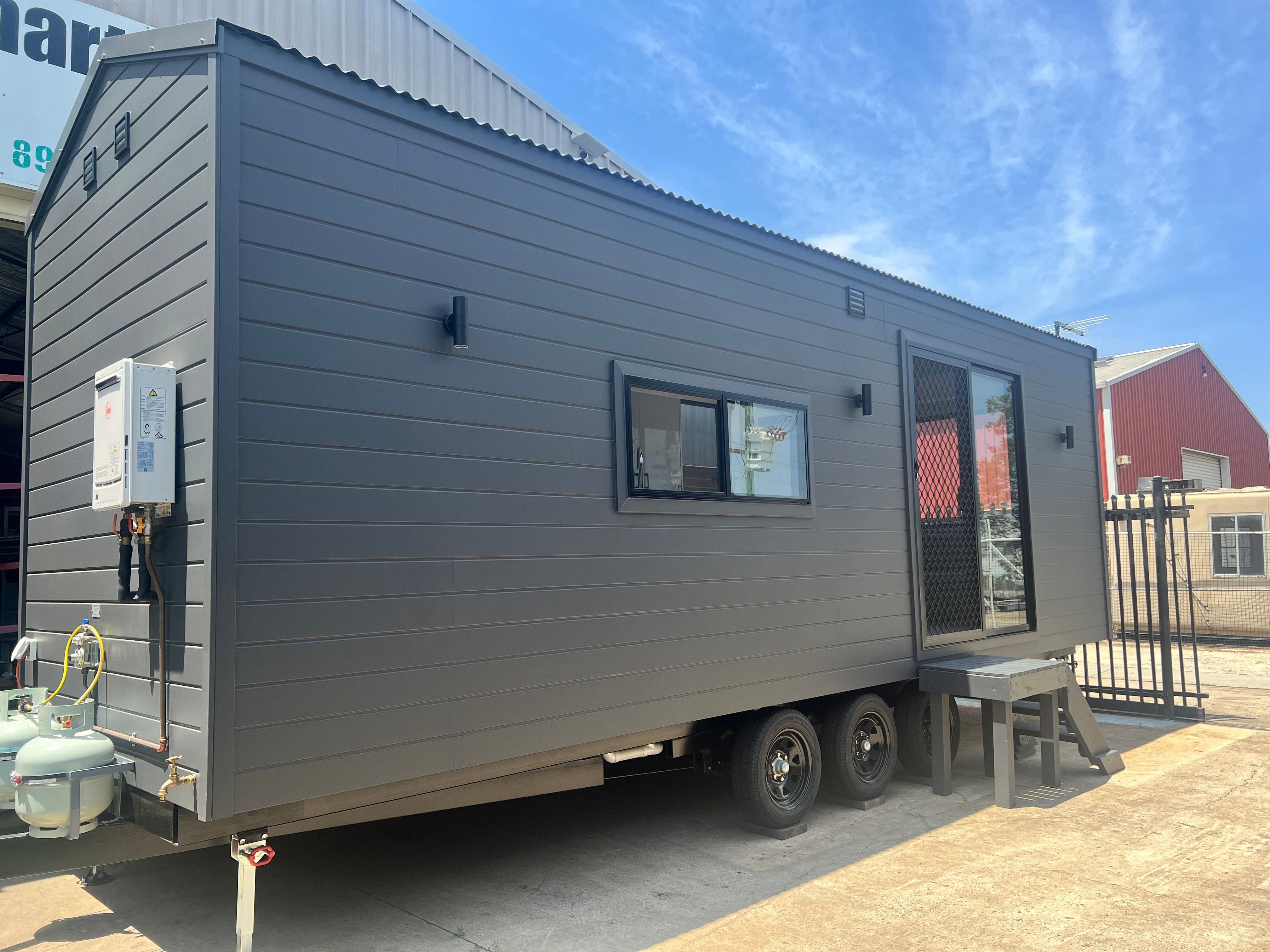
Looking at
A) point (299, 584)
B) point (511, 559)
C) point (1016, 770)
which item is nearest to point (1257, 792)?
point (1016, 770)

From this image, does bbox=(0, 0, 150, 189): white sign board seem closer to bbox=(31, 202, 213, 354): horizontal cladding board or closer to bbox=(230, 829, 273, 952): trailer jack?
bbox=(31, 202, 213, 354): horizontal cladding board

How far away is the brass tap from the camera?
2.68m

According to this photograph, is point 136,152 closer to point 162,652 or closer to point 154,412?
point 154,412

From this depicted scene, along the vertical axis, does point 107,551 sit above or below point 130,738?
above

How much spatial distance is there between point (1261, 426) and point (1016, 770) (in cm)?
2392

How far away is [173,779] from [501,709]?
46.2 inches

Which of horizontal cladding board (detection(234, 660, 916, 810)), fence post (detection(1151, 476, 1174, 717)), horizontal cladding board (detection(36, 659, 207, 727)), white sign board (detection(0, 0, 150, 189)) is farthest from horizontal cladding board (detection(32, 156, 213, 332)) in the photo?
fence post (detection(1151, 476, 1174, 717))

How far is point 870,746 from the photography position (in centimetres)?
554

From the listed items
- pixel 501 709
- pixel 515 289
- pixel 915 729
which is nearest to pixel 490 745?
pixel 501 709

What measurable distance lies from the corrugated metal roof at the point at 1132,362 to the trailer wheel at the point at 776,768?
15.8 m

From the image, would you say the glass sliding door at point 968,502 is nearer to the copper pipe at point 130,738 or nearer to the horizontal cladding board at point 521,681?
the horizontal cladding board at point 521,681

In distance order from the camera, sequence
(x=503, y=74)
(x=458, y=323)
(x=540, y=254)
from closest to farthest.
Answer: (x=458, y=323) → (x=540, y=254) → (x=503, y=74)

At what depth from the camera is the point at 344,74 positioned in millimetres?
3211

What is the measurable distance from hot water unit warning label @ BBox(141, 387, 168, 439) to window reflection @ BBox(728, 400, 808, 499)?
2.75 metres
